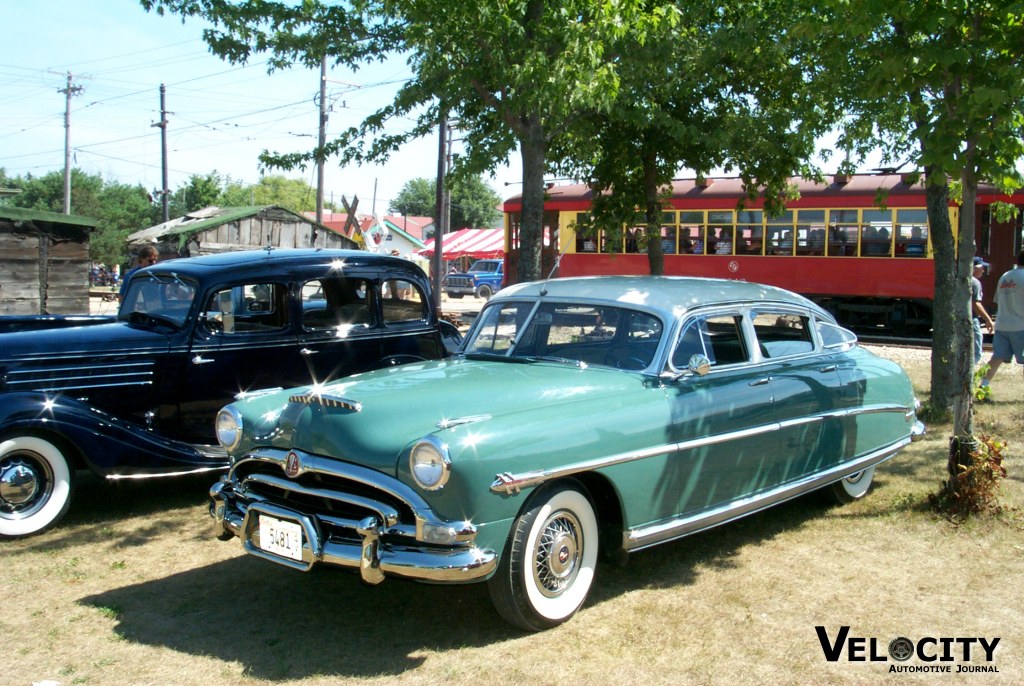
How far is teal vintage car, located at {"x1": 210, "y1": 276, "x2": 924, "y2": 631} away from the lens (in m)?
3.93

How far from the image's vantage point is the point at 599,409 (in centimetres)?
448

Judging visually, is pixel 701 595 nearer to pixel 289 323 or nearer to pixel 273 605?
pixel 273 605

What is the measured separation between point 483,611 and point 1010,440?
599cm

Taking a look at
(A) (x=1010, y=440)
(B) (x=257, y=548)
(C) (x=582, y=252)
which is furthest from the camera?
(C) (x=582, y=252)

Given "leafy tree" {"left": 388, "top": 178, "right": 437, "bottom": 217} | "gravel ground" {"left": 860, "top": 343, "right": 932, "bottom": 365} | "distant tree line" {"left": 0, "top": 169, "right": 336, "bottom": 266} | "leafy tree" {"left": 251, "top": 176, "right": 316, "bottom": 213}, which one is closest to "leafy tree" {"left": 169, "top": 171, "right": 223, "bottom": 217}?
"distant tree line" {"left": 0, "top": 169, "right": 336, "bottom": 266}

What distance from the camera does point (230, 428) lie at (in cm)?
477

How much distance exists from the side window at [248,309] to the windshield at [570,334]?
201 cm

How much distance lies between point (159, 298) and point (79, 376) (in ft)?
3.31

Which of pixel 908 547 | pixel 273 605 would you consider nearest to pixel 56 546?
pixel 273 605

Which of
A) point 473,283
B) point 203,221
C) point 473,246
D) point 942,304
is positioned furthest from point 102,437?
point 473,246

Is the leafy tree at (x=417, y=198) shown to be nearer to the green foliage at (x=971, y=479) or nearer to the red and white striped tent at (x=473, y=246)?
the red and white striped tent at (x=473, y=246)

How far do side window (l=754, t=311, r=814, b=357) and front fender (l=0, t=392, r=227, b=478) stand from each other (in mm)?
3814

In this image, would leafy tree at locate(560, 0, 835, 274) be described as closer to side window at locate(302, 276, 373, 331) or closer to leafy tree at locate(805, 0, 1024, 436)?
leafy tree at locate(805, 0, 1024, 436)

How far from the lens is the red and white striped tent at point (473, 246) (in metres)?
52.5
